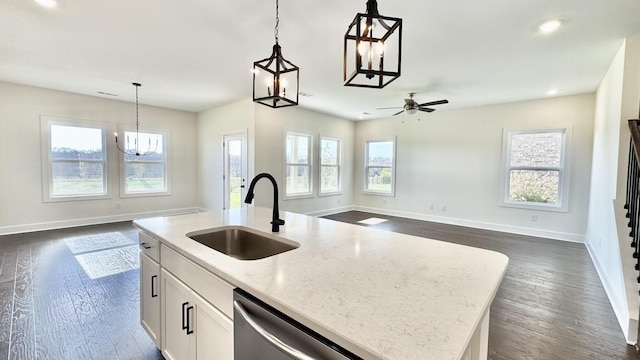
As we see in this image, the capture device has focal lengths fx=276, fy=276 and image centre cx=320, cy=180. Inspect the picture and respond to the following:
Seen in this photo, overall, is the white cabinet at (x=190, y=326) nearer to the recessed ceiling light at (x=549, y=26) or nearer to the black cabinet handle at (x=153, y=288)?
the black cabinet handle at (x=153, y=288)

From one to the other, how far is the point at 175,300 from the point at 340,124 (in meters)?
6.54

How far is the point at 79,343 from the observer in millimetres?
2002

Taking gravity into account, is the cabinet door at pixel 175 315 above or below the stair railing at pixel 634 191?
below

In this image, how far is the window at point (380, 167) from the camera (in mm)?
7305

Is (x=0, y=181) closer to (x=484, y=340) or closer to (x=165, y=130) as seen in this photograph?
(x=165, y=130)

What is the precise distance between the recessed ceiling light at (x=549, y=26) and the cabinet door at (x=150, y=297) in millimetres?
3765

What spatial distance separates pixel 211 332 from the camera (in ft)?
4.12


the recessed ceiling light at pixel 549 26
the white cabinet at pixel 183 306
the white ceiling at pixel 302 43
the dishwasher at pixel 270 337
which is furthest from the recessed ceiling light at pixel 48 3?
the recessed ceiling light at pixel 549 26

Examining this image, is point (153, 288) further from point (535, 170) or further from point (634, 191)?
point (535, 170)

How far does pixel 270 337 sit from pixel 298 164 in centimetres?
566

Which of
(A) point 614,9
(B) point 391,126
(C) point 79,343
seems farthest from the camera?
(B) point 391,126

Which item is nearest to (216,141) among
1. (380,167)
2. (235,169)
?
(235,169)

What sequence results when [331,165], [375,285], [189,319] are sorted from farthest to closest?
[331,165]
[189,319]
[375,285]

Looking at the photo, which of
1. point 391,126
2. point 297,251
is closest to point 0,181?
point 297,251
